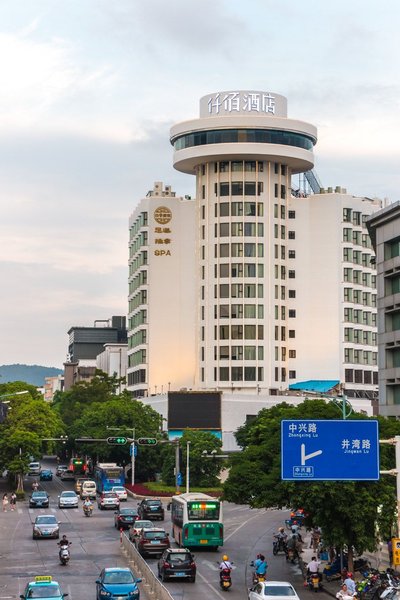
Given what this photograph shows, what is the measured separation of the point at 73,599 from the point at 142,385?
387 ft

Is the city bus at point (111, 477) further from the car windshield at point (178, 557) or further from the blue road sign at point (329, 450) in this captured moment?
the blue road sign at point (329, 450)

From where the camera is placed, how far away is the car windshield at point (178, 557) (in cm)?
5725

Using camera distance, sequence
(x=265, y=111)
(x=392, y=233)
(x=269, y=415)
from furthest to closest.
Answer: (x=265, y=111), (x=269, y=415), (x=392, y=233)

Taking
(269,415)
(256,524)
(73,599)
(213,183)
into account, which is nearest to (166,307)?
(213,183)

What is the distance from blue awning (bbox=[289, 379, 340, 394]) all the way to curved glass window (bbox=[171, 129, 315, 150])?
32.9 m

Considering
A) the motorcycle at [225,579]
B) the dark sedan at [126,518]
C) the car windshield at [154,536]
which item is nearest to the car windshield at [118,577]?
the motorcycle at [225,579]

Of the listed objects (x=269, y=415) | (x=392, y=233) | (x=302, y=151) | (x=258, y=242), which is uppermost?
(x=302, y=151)

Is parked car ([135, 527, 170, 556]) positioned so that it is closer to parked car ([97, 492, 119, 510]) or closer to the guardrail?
the guardrail

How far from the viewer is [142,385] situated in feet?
552

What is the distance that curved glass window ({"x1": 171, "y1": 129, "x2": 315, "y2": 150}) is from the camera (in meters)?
152

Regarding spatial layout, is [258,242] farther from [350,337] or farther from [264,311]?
[350,337]

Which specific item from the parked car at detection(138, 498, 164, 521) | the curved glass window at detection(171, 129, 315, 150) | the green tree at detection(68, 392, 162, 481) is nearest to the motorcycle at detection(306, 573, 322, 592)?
the parked car at detection(138, 498, 164, 521)

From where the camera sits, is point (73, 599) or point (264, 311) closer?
point (73, 599)

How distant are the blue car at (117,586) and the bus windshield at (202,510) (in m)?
19.3
